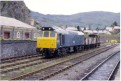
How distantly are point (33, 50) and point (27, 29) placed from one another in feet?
53.0

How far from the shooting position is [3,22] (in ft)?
143

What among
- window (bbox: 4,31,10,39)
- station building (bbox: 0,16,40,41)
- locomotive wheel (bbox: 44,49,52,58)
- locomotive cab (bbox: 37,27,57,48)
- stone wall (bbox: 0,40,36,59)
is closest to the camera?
stone wall (bbox: 0,40,36,59)

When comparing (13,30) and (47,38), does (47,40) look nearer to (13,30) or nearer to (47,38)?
(47,38)

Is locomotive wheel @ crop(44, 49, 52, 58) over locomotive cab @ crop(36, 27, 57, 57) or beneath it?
beneath

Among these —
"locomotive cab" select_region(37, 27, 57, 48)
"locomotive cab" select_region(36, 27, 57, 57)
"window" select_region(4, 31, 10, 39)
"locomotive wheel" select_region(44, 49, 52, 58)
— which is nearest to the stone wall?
"locomotive cab" select_region(36, 27, 57, 57)

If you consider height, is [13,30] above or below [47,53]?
above

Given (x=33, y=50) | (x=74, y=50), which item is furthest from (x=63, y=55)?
(x=74, y=50)

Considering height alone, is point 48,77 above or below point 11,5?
below

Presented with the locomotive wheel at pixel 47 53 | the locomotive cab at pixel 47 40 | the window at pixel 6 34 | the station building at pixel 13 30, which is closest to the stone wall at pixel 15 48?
the locomotive cab at pixel 47 40

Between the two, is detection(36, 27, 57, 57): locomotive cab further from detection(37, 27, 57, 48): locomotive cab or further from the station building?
the station building

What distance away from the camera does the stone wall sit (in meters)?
27.5

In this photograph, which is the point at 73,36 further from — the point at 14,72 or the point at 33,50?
the point at 14,72

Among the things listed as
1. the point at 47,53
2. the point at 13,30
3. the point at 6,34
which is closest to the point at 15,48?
the point at 47,53

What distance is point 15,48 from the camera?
30.0 meters
